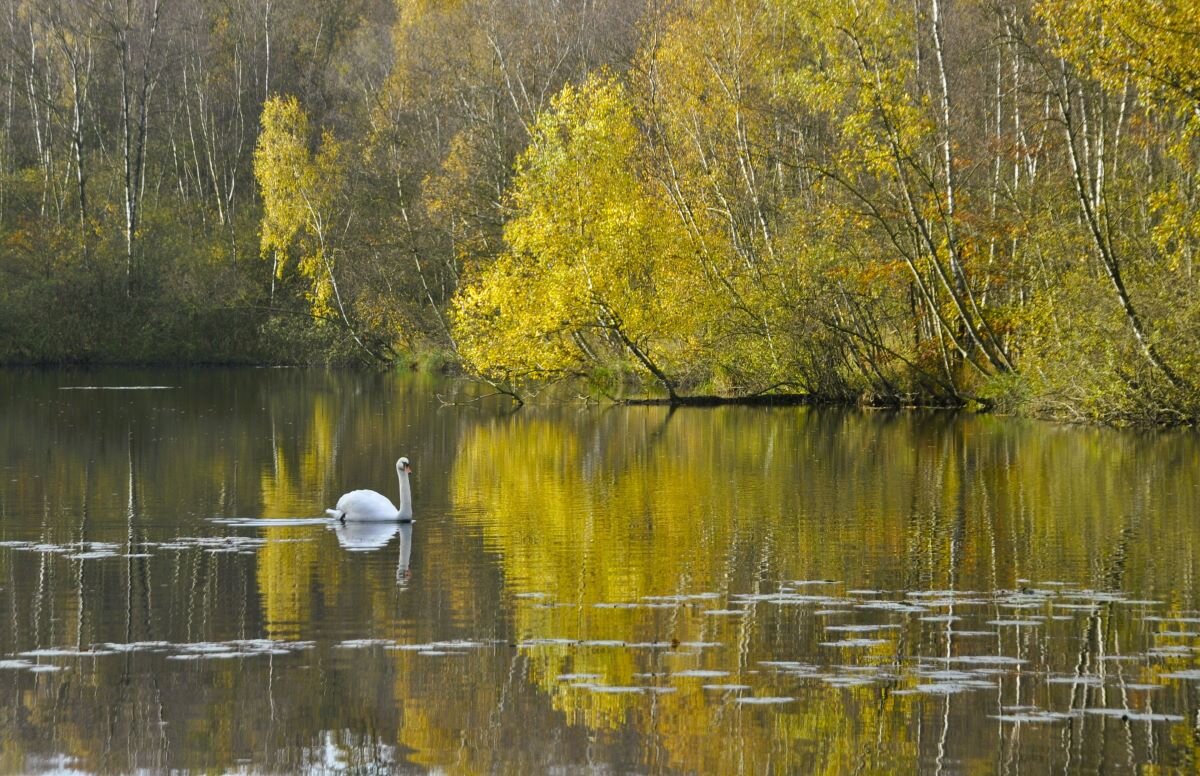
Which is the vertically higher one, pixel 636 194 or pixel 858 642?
pixel 636 194

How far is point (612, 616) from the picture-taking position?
12.4 m

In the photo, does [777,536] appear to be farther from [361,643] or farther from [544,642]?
[361,643]

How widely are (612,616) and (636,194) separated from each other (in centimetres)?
2933

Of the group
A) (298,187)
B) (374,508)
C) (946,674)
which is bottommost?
(946,674)

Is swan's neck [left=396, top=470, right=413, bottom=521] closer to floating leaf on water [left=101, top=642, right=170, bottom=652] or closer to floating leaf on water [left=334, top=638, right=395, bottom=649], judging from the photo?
floating leaf on water [left=334, top=638, right=395, bottom=649]

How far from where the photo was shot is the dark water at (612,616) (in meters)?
→ 8.88

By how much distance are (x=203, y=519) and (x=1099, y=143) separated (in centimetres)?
1766

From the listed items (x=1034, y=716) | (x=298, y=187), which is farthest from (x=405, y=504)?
(x=298, y=187)

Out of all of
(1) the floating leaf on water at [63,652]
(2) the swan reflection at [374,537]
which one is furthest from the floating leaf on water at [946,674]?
(2) the swan reflection at [374,537]

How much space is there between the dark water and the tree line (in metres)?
6.70

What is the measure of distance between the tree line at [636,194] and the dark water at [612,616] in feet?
22.0

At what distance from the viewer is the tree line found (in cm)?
3078

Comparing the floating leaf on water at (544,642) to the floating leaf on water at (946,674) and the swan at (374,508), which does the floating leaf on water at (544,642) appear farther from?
the swan at (374,508)

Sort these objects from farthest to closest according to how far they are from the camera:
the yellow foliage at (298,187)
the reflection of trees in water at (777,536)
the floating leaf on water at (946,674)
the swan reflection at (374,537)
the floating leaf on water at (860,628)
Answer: the yellow foliage at (298,187) → the swan reflection at (374,537) → the floating leaf on water at (860,628) → the floating leaf on water at (946,674) → the reflection of trees in water at (777,536)
